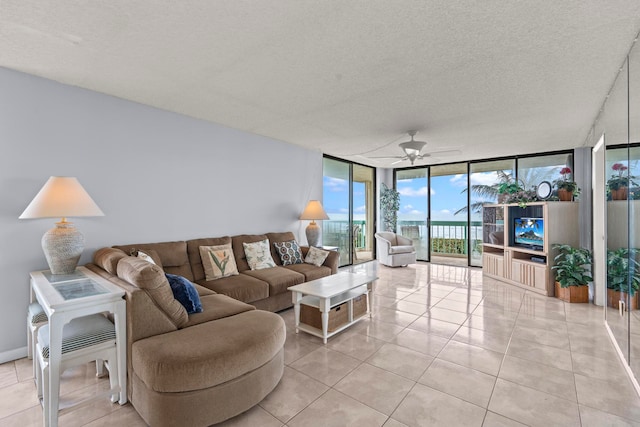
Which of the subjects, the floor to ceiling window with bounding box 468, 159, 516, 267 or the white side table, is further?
the floor to ceiling window with bounding box 468, 159, 516, 267

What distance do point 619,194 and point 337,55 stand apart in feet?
8.29

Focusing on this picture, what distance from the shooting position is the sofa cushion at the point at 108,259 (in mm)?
2369

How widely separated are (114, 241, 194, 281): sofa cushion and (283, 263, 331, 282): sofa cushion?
132 centimetres

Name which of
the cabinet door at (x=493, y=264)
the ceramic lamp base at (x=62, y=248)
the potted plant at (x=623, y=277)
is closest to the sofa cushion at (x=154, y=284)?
the ceramic lamp base at (x=62, y=248)

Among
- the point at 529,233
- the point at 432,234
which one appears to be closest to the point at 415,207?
the point at 432,234

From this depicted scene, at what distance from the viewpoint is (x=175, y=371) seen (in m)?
1.67

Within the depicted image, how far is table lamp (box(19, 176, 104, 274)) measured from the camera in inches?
93.3

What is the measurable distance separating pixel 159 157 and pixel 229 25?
2124mm

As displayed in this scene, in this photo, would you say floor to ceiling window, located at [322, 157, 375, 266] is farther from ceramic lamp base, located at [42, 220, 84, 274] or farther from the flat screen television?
ceramic lamp base, located at [42, 220, 84, 274]

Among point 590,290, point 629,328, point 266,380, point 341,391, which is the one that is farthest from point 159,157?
point 590,290

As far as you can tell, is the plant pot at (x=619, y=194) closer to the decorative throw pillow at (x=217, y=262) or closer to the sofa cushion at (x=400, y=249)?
the decorative throw pillow at (x=217, y=262)

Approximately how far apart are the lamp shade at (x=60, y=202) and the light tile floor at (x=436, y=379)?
4.14 ft

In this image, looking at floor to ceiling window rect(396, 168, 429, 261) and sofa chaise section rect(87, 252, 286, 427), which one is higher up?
floor to ceiling window rect(396, 168, 429, 261)

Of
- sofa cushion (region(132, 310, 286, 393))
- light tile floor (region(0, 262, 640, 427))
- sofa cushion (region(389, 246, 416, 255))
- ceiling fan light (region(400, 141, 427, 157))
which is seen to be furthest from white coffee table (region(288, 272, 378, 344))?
sofa cushion (region(389, 246, 416, 255))
